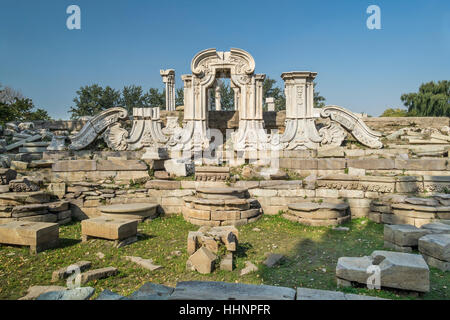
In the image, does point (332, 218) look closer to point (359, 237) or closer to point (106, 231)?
point (359, 237)

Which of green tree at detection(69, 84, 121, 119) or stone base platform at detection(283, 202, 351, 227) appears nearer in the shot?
stone base platform at detection(283, 202, 351, 227)

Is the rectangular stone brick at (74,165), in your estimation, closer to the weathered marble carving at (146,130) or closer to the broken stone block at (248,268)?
the weathered marble carving at (146,130)

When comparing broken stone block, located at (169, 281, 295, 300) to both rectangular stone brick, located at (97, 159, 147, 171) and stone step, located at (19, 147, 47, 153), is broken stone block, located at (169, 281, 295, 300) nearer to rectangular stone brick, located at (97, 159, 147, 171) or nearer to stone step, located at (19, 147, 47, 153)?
rectangular stone brick, located at (97, 159, 147, 171)

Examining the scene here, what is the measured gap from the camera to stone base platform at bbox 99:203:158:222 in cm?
683

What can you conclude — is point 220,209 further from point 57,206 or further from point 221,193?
point 57,206

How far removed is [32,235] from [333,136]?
28.1ft

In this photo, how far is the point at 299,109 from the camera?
969cm

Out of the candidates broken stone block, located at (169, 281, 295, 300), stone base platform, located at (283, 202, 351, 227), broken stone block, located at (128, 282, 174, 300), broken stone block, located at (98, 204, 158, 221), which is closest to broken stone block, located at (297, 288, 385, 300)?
broken stone block, located at (169, 281, 295, 300)

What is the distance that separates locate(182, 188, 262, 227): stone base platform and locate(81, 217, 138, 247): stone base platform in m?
1.62

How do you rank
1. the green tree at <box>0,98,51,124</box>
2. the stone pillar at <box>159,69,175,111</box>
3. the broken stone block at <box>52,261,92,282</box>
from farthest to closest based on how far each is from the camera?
1. the stone pillar at <box>159,69,175,111</box>
2. the green tree at <box>0,98,51,124</box>
3. the broken stone block at <box>52,261,92,282</box>

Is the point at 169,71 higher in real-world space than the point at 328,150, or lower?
higher
